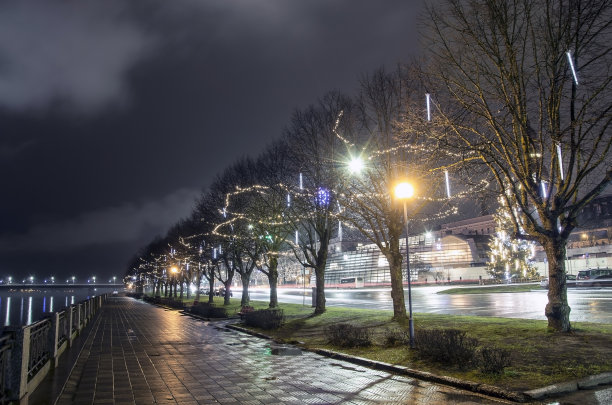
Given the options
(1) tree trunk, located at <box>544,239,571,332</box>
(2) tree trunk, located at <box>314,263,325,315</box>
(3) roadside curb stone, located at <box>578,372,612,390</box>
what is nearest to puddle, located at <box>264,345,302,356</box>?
(1) tree trunk, located at <box>544,239,571,332</box>

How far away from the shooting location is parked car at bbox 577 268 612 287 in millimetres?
37219

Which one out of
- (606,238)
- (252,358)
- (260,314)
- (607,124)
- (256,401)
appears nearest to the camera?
(256,401)

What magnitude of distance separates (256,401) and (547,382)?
5248 mm

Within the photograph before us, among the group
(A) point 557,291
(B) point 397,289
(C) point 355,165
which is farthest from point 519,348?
(C) point 355,165

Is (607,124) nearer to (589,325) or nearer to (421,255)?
(589,325)

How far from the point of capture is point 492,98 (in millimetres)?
14336

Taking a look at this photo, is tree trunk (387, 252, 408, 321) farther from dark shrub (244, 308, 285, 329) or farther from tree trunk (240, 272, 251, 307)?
tree trunk (240, 272, 251, 307)

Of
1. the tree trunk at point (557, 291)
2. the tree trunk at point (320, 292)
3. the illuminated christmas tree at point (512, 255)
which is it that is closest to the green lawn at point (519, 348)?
the tree trunk at point (557, 291)

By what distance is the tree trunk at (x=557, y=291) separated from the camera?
41.2 ft

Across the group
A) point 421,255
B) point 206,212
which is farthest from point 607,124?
point 421,255

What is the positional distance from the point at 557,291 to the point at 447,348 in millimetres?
4868

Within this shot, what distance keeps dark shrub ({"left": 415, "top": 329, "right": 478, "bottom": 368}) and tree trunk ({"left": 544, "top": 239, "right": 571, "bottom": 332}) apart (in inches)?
145

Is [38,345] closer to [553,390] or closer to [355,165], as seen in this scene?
[553,390]

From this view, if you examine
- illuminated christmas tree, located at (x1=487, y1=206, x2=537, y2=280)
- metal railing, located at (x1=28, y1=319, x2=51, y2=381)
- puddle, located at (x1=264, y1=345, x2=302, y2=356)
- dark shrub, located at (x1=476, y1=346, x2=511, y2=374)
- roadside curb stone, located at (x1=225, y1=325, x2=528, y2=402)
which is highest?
illuminated christmas tree, located at (x1=487, y1=206, x2=537, y2=280)
